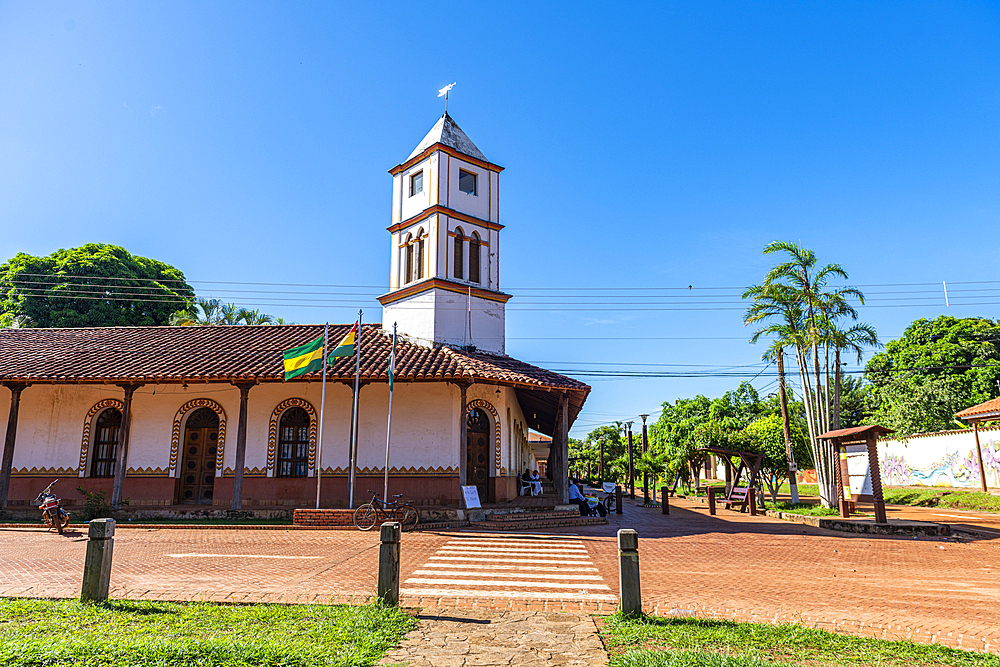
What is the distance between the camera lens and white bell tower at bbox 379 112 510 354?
68.8 ft

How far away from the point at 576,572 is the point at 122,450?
14583 millimetres

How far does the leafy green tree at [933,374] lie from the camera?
132 feet

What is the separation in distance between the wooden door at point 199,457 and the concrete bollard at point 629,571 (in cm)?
1580

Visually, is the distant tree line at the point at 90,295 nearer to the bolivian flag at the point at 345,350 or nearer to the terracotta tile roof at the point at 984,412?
the bolivian flag at the point at 345,350

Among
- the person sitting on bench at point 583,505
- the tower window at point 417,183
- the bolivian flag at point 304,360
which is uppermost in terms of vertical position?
the tower window at point 417,183

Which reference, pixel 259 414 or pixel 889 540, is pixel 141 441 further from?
pixel 889 540

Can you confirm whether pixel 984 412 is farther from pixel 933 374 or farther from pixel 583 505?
pixel 933 374

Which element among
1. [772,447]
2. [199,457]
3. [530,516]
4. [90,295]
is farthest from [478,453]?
[90,295]

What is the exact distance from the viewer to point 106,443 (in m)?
19.1

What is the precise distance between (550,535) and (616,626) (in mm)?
8410

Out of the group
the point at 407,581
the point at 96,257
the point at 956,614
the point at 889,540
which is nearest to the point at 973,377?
the point at 889,540

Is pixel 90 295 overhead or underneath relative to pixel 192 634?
overhead

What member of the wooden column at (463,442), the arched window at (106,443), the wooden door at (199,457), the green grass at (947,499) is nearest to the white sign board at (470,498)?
the wooden column at (463,442)

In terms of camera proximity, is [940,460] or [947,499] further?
[940,460]
